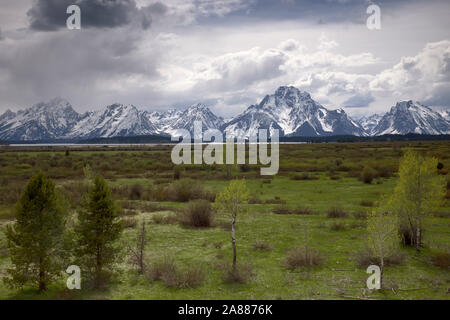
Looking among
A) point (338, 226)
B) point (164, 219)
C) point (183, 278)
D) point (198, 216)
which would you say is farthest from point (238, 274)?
point (164, 219)

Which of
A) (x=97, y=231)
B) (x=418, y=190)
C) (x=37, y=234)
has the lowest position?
(x=97, y=231)

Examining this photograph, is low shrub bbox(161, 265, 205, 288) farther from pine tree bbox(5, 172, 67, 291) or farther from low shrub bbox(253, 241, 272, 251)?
low shrub bbox(253, 241, 272, 251)

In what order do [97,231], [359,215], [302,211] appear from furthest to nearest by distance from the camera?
[302,211] < [359,215] < [97,231]

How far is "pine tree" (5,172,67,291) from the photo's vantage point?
12281 mm

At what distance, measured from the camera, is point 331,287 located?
13.6 meters

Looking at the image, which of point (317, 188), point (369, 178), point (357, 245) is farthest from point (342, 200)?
point (357, 245)

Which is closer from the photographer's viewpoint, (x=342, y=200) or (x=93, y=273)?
(x=93, y=273)

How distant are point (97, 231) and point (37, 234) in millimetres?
2281

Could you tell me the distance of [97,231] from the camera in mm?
13828

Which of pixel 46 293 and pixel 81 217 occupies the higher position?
pixel 81 217

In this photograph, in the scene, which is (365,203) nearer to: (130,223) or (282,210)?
(282,210)
